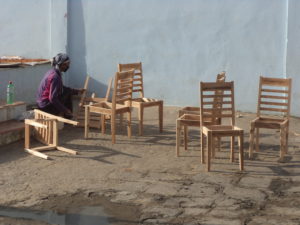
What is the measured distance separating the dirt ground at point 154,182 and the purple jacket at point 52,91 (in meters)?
0.55

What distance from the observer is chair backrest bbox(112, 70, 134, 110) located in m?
8.52

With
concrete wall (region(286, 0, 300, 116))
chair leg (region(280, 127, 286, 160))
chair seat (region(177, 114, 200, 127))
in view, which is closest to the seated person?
chair seat (region(177, 114, 200, 127))

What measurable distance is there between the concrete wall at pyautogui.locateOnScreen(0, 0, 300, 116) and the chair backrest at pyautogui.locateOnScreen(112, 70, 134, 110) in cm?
225

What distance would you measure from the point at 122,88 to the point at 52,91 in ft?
3.55

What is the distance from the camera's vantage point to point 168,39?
10891mm

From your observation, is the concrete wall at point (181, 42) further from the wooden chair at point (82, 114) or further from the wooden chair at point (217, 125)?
the wooden chair at point (217, 125)

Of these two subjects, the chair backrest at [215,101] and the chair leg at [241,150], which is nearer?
the chair leg at [241,150]

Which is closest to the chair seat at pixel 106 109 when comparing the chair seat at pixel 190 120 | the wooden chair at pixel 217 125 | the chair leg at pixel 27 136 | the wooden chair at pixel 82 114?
the wooden chair at pixel 82 114

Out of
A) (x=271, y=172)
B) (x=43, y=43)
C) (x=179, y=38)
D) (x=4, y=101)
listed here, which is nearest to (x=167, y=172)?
(x=271, y=172)

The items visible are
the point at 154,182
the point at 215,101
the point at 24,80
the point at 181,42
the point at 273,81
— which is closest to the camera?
the point at 154,182

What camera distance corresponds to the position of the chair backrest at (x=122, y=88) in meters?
8.52

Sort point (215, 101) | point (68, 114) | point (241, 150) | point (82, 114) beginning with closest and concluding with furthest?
point (241, 150) → point (215, 101) → point (68, 114) → point (82, 114)

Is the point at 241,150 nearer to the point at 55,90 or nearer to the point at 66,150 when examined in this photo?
the point at 66,150

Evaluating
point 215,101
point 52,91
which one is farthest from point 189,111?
point 52,91
